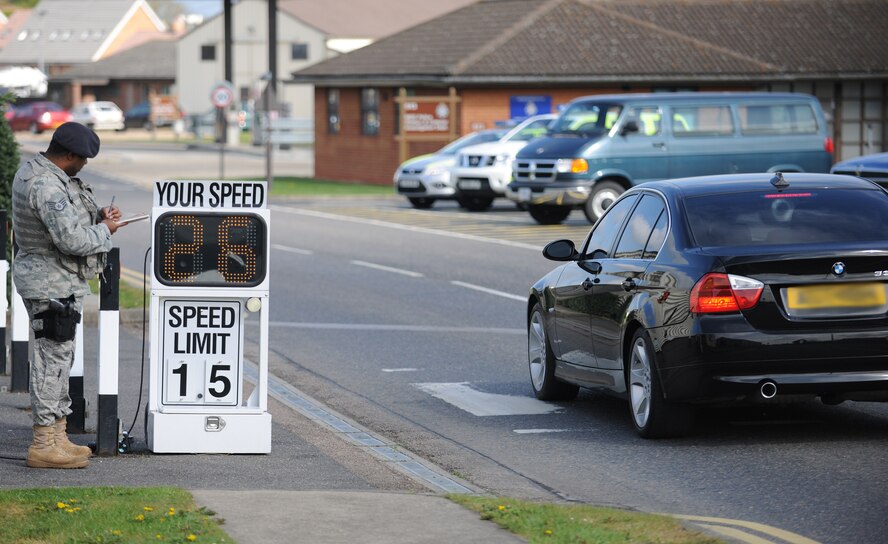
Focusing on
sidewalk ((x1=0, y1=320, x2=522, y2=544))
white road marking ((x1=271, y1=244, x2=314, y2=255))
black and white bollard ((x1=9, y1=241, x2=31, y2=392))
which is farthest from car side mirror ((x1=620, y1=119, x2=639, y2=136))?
sidewalk ((x1=0, y1=320, x2=522, y2=544))

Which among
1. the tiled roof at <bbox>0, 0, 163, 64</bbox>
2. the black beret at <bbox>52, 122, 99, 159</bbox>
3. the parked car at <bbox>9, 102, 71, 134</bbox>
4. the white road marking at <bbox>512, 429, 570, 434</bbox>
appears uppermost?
the tiled roof at <bbox>0, 0, 163, 64</bbox>

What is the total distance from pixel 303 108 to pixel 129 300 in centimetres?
7278

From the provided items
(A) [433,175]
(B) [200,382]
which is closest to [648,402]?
(B) [200,382]

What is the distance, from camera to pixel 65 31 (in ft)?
396

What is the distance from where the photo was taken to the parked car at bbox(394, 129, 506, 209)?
107 feet

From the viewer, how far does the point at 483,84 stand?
40906 mm

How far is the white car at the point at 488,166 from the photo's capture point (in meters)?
31.3

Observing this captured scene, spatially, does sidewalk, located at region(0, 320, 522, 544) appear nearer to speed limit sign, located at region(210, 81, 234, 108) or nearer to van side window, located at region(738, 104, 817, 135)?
van side window, located at region(738, 104, 817, 135)

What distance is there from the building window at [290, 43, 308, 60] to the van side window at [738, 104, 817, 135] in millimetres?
60811

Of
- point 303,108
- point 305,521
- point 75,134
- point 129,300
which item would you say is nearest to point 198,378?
point 75,134

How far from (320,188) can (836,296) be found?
3402cm

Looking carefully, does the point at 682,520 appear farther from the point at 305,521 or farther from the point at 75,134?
the point at 75,134

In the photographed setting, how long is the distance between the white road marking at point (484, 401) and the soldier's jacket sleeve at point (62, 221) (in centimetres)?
322

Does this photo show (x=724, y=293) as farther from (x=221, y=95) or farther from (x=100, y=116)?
(x=100, y=116)
